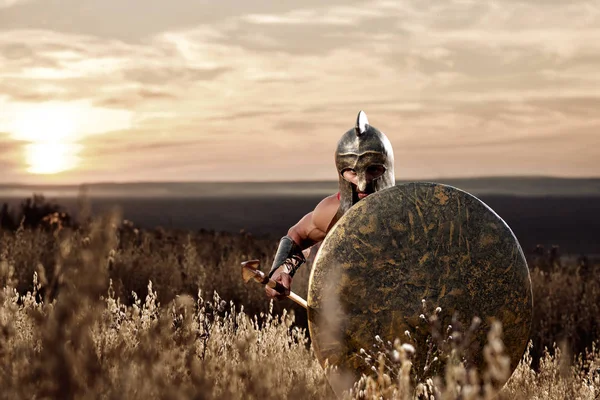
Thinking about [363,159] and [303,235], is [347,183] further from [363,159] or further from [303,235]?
[303,235]

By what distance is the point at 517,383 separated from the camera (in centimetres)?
552

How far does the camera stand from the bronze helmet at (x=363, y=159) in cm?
463

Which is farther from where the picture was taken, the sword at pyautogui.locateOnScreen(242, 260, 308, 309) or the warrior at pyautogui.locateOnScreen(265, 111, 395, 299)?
the warrior at pyautogui.locateOnScreen(265, 111, 395, 299)

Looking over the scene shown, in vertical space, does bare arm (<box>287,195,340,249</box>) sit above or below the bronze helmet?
below

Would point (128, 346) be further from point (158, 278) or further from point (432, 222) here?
point (158, 278)

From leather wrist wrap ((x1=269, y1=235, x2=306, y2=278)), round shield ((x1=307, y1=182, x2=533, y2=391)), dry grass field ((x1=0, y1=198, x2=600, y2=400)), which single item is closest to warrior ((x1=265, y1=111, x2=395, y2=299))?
leather wrist wrap ((x1=269, y1=235, x2=306, y2=278))

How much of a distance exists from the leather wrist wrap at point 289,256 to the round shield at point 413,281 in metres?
0.76

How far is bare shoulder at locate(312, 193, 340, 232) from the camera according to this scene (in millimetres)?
4859

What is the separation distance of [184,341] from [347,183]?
1.47m

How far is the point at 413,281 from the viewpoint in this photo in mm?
4020

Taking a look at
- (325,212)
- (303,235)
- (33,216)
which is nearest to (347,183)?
(325,212)

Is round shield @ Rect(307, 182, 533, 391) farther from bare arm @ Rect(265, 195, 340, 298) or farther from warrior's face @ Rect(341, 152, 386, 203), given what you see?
bare arm @ Rect(265, 195, 340, 298)

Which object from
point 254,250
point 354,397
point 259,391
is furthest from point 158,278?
point 259,391

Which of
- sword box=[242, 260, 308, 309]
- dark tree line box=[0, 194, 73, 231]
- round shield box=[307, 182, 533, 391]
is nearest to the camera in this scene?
round shield box=[307, 182, 533, 391]
